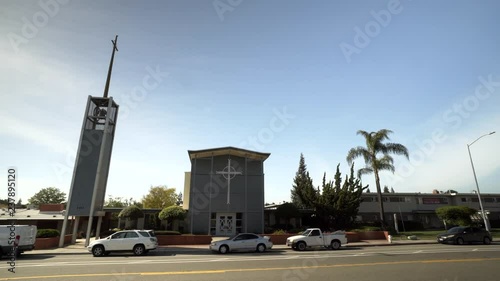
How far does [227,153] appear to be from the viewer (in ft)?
102

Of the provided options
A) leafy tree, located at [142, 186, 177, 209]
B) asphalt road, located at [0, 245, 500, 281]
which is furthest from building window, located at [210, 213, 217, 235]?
leafy tree, located at [142, 186, 177, 209]

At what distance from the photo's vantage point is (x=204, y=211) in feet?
94.8

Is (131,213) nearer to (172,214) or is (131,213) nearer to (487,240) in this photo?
(172,214)

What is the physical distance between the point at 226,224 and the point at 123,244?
1363 centimetres

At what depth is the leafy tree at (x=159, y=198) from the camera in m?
61.9

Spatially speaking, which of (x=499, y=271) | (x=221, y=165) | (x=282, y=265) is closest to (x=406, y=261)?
(x=499, y=271)

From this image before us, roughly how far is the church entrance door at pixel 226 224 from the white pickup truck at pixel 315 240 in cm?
1028

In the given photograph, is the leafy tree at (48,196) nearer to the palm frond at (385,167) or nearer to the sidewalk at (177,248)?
the sidewalk at (177,248)

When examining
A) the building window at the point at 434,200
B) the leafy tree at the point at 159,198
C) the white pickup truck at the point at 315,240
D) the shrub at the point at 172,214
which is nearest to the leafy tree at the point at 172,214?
the shrub at the point at 172,214

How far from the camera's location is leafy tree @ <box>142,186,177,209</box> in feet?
203

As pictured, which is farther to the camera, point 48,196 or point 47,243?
point 48,196

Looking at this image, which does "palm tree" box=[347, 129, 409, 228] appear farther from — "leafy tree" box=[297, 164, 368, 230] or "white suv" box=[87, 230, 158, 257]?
"white suv" box=[87, 230, 158, 257]

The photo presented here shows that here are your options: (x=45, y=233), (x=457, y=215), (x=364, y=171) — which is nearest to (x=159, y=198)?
(x=45, y=233)

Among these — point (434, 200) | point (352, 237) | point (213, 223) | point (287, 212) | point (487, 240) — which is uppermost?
point (434, 200)
